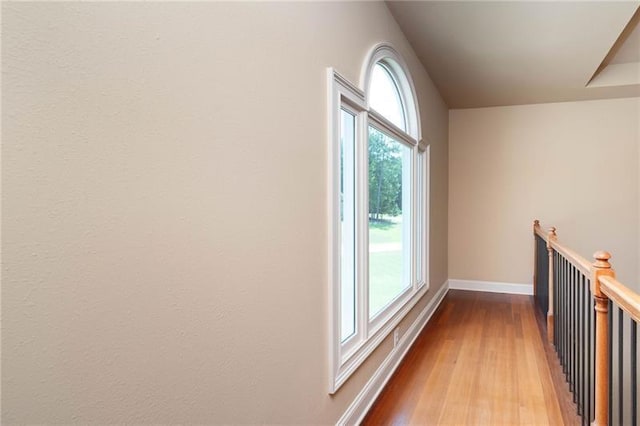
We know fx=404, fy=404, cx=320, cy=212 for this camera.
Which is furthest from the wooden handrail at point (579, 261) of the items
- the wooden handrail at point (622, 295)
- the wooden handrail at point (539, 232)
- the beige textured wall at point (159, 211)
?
the beige textured wall at point (159, 211)

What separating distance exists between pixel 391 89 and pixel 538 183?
324 centimetres

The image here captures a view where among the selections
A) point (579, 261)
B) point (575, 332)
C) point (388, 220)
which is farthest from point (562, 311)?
point (388, 220)

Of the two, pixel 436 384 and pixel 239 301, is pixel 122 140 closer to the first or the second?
pixel 239 301

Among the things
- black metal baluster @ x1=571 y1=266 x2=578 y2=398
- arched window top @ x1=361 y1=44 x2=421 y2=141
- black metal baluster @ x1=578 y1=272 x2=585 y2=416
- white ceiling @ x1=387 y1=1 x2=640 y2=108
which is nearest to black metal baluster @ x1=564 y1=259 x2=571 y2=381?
black metal baluster @ x1=571 y1=266 x2=578 y2=398

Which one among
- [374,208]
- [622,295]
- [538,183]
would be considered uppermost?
[538,183]

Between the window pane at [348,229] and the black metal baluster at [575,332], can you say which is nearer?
the window pane at [348,229]

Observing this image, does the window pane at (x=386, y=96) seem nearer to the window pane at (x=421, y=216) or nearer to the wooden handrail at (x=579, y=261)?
the window pane at (x=421, y=216)

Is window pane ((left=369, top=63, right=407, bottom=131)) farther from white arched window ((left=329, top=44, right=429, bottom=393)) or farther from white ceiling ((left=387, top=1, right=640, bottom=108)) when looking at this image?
white ceiling ((left=387, top=1, right=640, bottom=108))

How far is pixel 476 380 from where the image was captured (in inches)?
110

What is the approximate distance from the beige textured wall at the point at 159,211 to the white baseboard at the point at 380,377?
0.63m

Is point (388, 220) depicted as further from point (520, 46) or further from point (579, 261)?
point (520, 46)

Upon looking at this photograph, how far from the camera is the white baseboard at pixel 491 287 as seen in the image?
5.44 metres

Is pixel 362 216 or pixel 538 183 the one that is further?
pixel 538 183

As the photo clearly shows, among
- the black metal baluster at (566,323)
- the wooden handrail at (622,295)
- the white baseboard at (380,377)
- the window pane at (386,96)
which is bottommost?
the white baseboard at (380,377)
